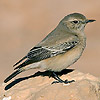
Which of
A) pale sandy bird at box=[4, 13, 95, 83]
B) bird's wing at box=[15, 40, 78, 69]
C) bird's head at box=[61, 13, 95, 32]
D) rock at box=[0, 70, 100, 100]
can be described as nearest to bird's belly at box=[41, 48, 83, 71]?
pale sandy bird at box=[4, 13, 95, 83]

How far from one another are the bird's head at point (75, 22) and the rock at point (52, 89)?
1.42m

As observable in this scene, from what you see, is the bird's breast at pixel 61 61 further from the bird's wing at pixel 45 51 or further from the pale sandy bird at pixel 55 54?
the bird's wing at pixel 45 51

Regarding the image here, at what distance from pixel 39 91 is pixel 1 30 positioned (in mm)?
15006

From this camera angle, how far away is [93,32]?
76.7ft

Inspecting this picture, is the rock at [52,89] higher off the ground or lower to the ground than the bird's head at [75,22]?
lower

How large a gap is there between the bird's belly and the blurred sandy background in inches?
298

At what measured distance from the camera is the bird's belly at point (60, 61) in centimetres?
1156

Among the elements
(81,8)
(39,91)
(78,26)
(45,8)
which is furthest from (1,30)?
(39,91)

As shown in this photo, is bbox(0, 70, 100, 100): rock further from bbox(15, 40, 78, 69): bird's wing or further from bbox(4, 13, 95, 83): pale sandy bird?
bbox(15, 40, 78, 69): bird's wing

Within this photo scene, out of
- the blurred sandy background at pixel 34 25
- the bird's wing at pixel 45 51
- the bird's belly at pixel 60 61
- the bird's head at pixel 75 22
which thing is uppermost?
the bird's head at pixel 75 22

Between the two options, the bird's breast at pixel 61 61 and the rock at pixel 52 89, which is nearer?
the rock at pixel 52 89

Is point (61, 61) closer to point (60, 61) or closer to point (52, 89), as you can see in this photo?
point (60, 61)

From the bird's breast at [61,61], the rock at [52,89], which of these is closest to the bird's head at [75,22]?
the bird's breast at [61,61]

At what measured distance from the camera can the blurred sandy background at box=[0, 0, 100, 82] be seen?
816 inches
